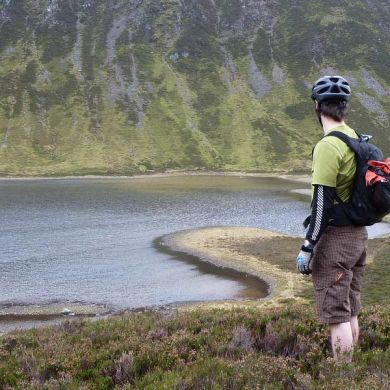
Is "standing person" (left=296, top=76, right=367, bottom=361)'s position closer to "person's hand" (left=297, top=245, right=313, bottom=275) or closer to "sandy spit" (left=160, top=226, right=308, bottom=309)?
"person's hand" (left=297, top=245, right=313, bottom=275)

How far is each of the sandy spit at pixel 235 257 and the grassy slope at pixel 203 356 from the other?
14737 mm

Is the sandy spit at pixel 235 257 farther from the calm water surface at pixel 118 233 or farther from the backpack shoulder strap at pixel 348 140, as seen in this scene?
the backpack shoulder strap at pixel 348 140

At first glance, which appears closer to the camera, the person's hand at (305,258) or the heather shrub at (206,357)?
the heather shrub at (206,357)

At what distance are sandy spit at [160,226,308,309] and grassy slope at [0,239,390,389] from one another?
14737 millimetres

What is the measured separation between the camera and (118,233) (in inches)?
1797

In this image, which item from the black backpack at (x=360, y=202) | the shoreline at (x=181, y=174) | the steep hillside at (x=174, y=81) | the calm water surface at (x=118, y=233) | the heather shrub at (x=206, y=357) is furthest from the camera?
the steep hillside at (x=174, y=81)

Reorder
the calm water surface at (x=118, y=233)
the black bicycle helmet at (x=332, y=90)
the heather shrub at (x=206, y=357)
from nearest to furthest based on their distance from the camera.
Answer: the heather shrub at (x=206, y=357) → the black bicycle helmet at (x=332, y=90) → the calm water surface at (x=118, y=233)

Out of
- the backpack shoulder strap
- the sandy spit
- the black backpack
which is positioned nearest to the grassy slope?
the black backpack

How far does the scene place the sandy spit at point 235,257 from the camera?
26.7m

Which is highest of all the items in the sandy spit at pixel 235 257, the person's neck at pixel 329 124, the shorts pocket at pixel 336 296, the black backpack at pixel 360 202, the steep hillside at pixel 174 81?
the steep hillside at pixel 174 81

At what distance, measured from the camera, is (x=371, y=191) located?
600cm

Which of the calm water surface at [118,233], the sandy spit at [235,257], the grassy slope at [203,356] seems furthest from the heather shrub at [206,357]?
the calm water surface at [118,233]

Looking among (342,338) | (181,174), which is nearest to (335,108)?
(342,338)

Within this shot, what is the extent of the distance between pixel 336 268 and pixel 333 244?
0.32 meters
